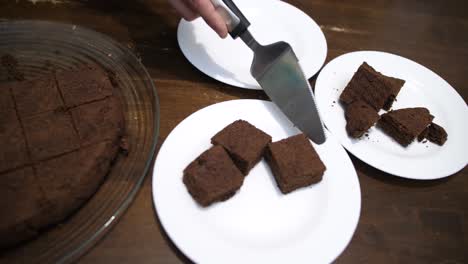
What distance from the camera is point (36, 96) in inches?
74.0

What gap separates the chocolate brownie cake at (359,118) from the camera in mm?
2061

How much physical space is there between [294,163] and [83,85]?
4.34 feet

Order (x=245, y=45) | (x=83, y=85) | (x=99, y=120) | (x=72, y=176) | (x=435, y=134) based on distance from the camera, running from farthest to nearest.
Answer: (x=245, y=45), (x=435, y=134), (x=83, y=85), (x=99, y=120), (x=72, y=176)

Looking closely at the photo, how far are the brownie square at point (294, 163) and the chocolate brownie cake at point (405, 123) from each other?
68 cm

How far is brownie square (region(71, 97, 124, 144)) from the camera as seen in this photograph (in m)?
1.76

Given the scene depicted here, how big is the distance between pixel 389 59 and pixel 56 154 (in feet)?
8.20

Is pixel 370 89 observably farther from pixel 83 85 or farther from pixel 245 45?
pixel 83 85

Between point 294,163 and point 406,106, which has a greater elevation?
point 294,163

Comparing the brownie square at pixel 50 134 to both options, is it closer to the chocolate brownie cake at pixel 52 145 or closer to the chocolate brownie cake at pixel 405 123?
the chocolate brownie cake at pixel 52 145

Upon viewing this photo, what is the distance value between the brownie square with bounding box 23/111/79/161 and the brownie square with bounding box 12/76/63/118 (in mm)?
52

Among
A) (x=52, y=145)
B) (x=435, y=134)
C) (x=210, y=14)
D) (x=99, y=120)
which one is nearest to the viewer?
(x=52, y=145)

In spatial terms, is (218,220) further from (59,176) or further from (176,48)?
(176,48)

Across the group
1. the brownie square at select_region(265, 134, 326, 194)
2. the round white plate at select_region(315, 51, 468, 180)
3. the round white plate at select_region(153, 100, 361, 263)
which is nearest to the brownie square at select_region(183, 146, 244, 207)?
the round white plate at select_region(153, 100, 361, 263)

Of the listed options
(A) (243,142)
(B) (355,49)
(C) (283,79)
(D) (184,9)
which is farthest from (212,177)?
(B) (355,49)
